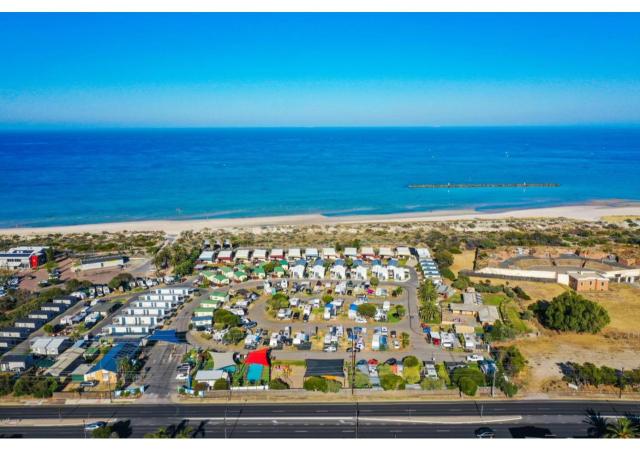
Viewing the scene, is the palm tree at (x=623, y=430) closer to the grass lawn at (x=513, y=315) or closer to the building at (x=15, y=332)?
the grass lawn at (x=513, y=315)

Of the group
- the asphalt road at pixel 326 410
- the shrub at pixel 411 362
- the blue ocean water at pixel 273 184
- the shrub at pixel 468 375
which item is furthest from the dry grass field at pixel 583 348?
the blue ocean water at pixel 273 184

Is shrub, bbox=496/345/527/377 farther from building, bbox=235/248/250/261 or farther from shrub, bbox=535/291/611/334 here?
building, bbox=235/248/250/261

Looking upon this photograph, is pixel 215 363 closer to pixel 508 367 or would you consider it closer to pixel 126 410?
pixel 126 410

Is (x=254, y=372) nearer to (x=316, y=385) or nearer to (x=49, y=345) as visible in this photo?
(x=316, y=385)

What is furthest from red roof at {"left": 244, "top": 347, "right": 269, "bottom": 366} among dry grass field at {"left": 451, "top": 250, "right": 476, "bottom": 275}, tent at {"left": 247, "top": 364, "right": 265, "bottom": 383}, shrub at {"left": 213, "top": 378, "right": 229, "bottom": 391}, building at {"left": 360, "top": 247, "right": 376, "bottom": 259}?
dry grass field at {"left": 451, "top": 250, "right": 476, "bottom": 275}

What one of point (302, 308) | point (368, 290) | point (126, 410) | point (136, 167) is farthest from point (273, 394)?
point (136, 167)

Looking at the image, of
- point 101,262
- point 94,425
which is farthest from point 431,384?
point 101,262
